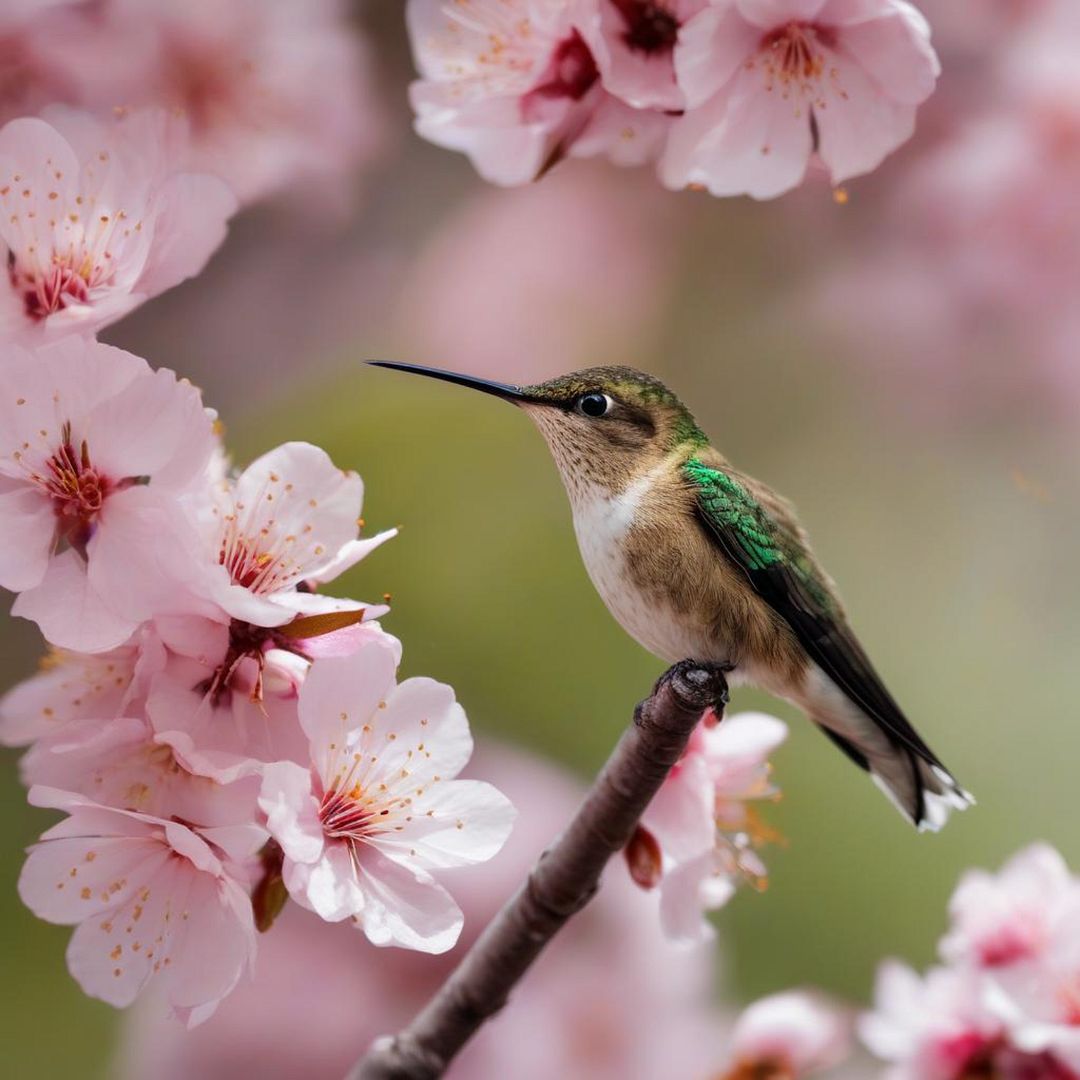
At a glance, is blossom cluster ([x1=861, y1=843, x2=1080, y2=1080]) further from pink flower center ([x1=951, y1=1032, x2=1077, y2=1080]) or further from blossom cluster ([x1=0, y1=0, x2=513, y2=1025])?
blossom cluster ([x1=0, y1=0, x2=513, y2=1025])

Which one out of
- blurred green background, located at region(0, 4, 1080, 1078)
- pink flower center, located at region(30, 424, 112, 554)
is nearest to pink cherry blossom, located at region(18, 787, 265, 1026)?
pink flower center, located at region(30, 424, 112, 554)

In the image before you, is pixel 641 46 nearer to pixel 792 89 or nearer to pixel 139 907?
pixel 792 89

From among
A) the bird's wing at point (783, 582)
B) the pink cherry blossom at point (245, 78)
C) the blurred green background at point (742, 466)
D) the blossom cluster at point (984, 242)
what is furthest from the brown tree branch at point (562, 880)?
the blossom cluster at point (984, 242)

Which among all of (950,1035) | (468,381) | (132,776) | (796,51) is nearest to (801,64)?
(796,51)

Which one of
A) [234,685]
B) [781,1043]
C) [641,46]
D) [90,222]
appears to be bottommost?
[781,1043]

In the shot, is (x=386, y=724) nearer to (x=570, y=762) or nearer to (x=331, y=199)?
(x=570, y=762)

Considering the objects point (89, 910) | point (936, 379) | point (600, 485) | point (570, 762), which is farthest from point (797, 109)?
point (936, 379)
